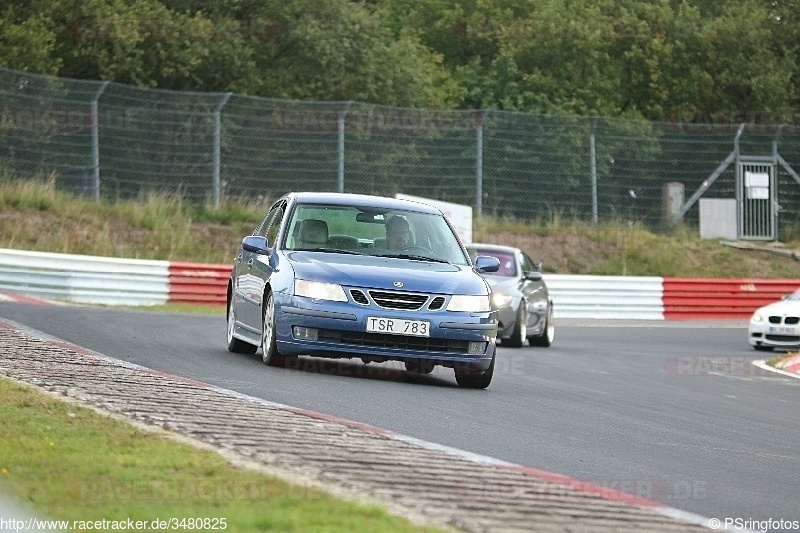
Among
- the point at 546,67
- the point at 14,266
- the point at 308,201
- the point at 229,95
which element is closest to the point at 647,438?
the point at 308,201

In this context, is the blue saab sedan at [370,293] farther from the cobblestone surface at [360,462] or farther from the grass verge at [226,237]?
the grass verge at [226,237]

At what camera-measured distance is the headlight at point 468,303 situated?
1202 cm

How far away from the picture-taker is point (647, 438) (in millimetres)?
9859

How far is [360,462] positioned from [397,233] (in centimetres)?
624

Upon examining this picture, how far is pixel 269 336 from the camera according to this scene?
12.5 metres

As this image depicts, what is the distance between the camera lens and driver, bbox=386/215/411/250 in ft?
42.7

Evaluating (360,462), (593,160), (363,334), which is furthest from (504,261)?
(360,462)

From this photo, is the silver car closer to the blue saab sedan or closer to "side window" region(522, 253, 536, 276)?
"side window" region(522, 253, 536, 276)

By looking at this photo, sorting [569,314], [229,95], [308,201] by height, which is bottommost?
[569,314]

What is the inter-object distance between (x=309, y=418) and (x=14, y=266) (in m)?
17.1

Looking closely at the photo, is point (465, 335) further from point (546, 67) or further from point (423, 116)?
point (546, 67)

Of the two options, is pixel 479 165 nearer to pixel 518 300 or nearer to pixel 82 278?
pixel 82 278

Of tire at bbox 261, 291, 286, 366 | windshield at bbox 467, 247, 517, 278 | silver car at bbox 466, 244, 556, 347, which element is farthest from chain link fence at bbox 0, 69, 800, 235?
tire at bbox 261, 291, 286, 366

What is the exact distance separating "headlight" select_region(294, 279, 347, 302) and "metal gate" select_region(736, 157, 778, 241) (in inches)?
939
